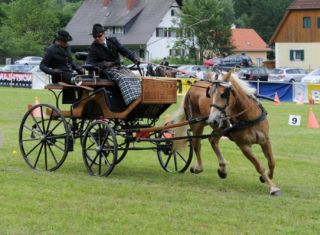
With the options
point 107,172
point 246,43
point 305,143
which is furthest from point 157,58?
point 107,172

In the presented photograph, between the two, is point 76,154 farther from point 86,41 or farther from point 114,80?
point 86,41

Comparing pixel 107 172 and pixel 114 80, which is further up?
pixel 114 80

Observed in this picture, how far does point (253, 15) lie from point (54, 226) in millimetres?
101028

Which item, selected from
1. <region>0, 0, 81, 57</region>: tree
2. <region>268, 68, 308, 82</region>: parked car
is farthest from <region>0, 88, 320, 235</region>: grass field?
<region>0, 0, 81, 57</region>: tree

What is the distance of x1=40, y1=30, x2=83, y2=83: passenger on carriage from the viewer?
11445 millimetres

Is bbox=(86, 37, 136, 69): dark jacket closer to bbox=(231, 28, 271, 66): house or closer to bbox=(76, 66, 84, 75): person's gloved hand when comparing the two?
bbox=(76, 66, 84, 75): person's gloved hand

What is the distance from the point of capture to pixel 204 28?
66.7 m

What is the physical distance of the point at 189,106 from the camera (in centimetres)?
1075

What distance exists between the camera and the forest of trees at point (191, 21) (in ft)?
220

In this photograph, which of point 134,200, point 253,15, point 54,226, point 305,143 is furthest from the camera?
point 253,15

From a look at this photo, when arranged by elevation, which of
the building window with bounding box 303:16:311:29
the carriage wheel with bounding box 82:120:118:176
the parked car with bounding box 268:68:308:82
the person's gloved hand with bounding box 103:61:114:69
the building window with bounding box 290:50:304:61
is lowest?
the parked car with bounding box 268:68:308:82

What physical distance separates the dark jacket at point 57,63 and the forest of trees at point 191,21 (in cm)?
5414

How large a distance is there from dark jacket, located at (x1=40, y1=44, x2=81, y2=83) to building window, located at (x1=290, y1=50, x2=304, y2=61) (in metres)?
58.7

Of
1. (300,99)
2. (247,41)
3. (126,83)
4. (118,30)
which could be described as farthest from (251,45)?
(126,83)
